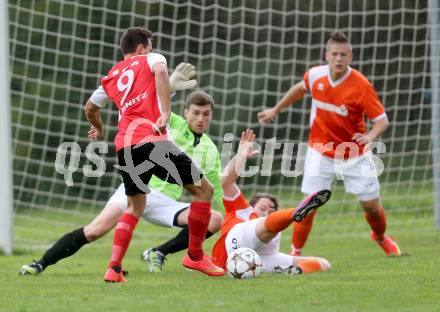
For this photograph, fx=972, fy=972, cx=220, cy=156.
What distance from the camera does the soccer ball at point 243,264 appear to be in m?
6.33

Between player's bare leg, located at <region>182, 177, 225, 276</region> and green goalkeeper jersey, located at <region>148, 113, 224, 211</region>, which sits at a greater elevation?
green goalkeeper jersey, located at <region>148, 113, 224, 211</region>

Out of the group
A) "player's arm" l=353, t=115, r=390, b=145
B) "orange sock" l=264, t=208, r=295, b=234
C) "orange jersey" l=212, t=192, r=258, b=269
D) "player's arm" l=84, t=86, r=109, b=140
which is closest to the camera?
"orange sock" l=264, t=208, r=295, b=234

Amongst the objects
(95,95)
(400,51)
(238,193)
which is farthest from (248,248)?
(400,51)

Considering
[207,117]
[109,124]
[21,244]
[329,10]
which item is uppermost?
[329,10]

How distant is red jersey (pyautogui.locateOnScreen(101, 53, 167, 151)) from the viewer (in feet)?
19.9

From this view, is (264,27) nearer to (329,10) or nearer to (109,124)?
(329,10)

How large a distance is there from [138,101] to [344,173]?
277 centimetres

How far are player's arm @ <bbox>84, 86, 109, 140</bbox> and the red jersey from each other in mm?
291

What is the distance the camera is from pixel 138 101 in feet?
20.2

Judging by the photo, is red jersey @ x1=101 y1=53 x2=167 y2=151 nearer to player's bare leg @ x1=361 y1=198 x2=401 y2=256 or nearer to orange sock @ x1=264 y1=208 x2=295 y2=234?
orange sock @ x1=264 y1=208 x2=295 y2=234

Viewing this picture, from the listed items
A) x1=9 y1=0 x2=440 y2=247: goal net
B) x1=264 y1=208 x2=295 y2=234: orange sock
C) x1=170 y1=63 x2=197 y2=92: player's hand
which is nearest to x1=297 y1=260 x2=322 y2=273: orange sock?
x1=264 y1=208 x2=295 y2=234: orange sock

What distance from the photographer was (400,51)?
11.2 metres

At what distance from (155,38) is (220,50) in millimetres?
802

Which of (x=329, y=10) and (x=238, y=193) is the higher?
(x=329, y=10)
